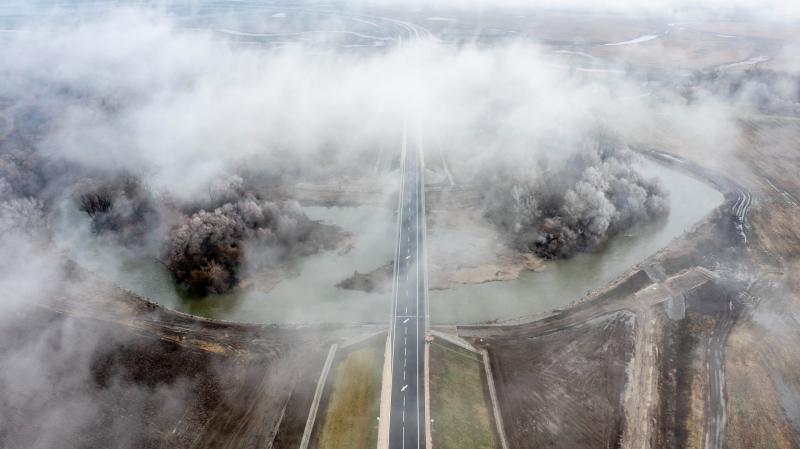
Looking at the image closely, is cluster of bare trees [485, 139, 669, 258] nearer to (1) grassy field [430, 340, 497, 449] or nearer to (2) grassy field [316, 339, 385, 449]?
(1) grassy field [430, 340, 497, 449]

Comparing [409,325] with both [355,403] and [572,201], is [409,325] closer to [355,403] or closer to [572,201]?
[355,403]

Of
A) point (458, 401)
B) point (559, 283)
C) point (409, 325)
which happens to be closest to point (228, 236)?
point (409, 325)

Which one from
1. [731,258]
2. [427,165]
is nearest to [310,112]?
[427,165]

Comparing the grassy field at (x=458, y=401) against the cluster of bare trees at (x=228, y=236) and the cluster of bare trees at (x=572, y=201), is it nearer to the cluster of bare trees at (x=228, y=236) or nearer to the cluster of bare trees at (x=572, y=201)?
the cluster of bare trees at (x=572, y=201)

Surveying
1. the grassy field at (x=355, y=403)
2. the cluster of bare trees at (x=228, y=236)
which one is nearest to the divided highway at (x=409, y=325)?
the grassy field at (x=355, y=403)

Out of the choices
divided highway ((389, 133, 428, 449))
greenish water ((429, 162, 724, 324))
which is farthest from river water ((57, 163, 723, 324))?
divided highway ((389, 133, 428, 449))

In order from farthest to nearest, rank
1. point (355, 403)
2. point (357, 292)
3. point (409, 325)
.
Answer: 1. point (357, 292)
2. point (409, 325)
3. point (355, 403)

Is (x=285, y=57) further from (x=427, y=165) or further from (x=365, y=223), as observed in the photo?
(x=365, y=223)
